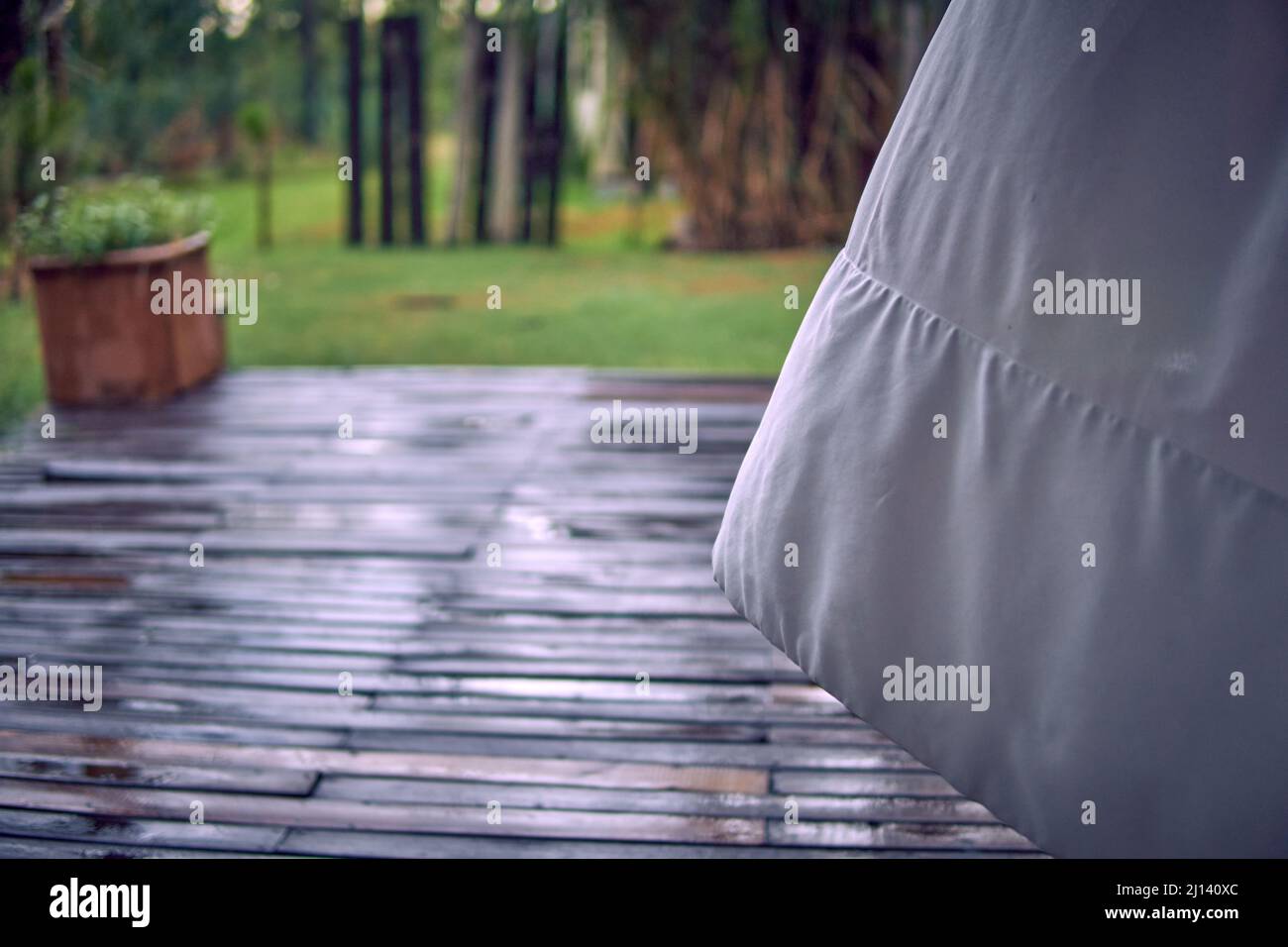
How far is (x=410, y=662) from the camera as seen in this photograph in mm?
2492

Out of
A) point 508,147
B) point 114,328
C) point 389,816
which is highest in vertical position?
point 508,147

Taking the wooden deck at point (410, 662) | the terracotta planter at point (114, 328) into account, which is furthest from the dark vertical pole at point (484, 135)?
the wooden deck at point (410, 662)

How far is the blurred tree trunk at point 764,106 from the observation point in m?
7.59

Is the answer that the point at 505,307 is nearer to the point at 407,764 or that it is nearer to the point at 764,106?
the point at 764,106

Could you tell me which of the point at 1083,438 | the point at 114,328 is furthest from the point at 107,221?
the point at 1083,438

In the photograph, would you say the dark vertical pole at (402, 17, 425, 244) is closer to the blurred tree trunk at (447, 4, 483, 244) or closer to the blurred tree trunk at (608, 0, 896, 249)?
the blurred tree trunk at (447, 4, 483, 244)

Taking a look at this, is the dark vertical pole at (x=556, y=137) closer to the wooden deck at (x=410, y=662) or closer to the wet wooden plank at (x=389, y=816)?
the wooden deck at (x=410, y=662)

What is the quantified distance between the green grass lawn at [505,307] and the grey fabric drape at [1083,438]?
3.92 m

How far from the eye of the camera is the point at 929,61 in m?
1.51

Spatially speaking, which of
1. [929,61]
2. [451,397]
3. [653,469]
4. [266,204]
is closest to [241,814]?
[929,61]

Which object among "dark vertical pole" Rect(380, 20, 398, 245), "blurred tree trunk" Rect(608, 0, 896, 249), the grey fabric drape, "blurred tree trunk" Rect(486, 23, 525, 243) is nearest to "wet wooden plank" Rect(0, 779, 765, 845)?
the grey fabric drape

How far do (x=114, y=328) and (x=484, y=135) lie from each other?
4.63 meters

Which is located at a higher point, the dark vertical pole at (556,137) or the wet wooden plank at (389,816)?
the dark vertical pole at (556,137)

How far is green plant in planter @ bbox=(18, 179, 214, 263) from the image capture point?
14.2ft
